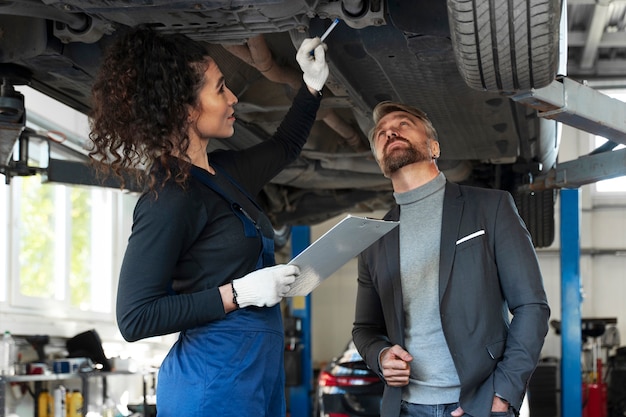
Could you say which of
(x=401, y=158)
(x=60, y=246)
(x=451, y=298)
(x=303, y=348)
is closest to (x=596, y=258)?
(x=303, y=348)

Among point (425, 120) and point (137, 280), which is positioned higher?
point (425, 120)

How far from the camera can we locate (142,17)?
2.24m

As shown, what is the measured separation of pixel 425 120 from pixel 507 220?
41 cm

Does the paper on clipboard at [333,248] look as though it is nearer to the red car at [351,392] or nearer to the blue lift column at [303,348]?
the red car at [351,392]

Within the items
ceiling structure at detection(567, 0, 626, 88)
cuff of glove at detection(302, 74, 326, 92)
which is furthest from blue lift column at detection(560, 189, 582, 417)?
cuff of glove at detection(302, 74, 326, 92)

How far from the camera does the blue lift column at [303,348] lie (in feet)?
25.0

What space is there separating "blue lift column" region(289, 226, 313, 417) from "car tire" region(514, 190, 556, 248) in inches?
111

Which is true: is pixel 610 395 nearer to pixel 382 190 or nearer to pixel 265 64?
pixel 382 190

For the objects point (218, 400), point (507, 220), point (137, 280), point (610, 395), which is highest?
point (507, 220)

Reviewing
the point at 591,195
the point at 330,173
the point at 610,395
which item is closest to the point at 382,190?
the point at 330,173

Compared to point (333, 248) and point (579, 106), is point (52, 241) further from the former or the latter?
point (333, 248)

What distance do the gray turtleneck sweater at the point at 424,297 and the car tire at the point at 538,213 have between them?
2580mm

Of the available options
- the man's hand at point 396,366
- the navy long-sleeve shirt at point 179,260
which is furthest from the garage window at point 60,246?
the navy long-sleeve shirt at point 179,260

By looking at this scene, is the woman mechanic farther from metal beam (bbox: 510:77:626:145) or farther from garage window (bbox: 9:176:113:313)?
garage window (bbox: 9:176:113:313)
